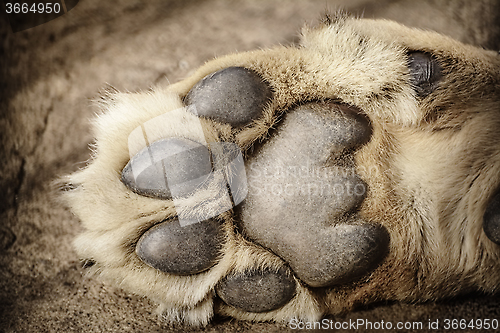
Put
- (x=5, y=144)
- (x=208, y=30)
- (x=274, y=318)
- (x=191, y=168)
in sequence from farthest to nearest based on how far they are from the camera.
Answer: (x=208, y=30), (x=5, y=144), (x=274, y=318), (x=191, y=168)

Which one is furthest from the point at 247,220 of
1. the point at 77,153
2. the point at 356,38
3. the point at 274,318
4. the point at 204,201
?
the point at 77,153

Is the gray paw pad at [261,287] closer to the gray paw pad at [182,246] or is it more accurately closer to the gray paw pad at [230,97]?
the gray paw pad at [182,246]

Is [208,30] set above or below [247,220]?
above

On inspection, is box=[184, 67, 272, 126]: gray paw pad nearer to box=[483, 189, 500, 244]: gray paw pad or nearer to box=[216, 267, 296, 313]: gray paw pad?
box=[216, 267, 296, 313]: gray paw pad

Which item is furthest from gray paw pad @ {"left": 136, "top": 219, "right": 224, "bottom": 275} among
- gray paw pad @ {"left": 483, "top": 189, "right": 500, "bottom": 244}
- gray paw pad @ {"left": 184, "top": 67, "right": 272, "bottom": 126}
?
gray paw pad @ {"left": 483, "top": 189, "right": 500, "bottom": 244}

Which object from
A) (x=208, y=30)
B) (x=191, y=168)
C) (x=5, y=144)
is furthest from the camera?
(x=208, y=30)

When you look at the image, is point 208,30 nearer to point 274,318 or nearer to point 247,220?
point 247,220

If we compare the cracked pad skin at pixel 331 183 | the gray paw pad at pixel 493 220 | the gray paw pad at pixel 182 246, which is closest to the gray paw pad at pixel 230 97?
the cracked pad skin at pixel 331 183

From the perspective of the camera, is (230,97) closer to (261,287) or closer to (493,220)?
(261,287)
